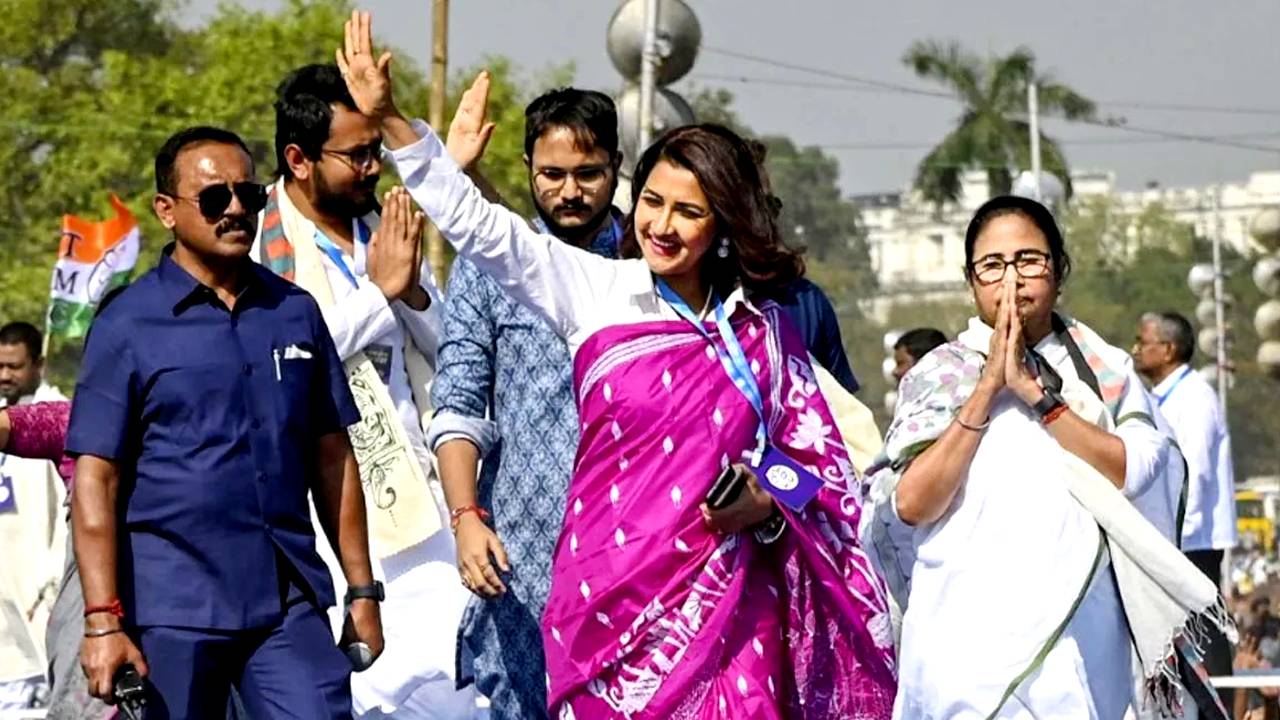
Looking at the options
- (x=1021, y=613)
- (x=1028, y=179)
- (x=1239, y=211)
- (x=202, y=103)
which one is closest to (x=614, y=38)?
(x=1028, y=179)

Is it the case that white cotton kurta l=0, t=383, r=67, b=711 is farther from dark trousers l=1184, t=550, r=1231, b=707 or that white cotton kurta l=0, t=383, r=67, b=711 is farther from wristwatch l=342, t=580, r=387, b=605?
wristwatch l=342, t=580, r=387, b=605

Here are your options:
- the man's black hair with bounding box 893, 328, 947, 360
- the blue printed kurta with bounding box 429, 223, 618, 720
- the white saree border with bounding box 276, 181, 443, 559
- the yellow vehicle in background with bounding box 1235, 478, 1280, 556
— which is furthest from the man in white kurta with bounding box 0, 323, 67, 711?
the yellow vehicle in background with bounding box 1235, 478, 1280, 556

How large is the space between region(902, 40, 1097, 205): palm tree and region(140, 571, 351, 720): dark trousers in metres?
57.4

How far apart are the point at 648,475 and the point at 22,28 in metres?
53.2

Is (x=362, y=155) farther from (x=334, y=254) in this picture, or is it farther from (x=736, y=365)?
(x=736, y=365)

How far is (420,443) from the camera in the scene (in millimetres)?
8469

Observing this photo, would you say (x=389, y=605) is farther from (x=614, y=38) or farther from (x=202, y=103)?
(x=202, y=103)

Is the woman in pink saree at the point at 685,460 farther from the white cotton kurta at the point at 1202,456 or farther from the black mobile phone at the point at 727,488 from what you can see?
the white cotton kurta at the point at 1202,456

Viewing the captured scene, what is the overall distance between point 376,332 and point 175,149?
5.40 feet

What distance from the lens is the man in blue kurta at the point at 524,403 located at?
7.59 metres

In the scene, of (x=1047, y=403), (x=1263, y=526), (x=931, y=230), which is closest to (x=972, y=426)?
(x=1047, y=403)

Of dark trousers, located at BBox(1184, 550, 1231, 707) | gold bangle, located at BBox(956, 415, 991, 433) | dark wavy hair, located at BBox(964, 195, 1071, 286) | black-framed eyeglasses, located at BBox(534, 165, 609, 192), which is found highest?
black-framed eyeglasses, located at BBox(534, 165, 609, 192)

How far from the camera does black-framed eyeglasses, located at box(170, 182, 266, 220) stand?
6547 mm

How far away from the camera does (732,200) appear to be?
6.58 metres
